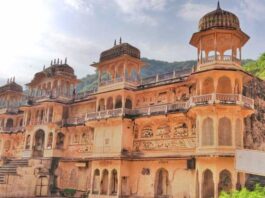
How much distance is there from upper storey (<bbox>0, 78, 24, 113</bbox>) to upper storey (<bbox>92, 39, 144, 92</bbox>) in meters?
20.4

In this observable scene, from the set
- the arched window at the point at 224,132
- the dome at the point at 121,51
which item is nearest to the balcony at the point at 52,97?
the dome at the point at 121,51

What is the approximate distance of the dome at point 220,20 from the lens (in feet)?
78.3

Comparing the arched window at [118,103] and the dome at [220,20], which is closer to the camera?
the dome at [220,20]

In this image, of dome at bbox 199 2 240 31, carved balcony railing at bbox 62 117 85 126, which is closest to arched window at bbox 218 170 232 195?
dome at bbox 199 2 240 31

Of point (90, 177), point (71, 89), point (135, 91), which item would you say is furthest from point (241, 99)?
point (71, 89)

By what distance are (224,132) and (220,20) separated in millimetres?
8071

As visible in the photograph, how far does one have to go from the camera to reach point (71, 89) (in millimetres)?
41406

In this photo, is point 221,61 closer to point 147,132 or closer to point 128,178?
point 147,132

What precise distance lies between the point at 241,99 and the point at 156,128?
26.4 feet

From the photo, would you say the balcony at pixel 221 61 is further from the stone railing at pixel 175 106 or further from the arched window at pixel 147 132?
the arched window at pixel 147 132

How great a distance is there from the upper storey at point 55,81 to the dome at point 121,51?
8.42 meters

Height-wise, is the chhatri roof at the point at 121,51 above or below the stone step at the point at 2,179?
above

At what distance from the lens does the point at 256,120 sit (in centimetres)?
2661

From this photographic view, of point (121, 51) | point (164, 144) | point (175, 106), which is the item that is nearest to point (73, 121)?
point (121, 51)
